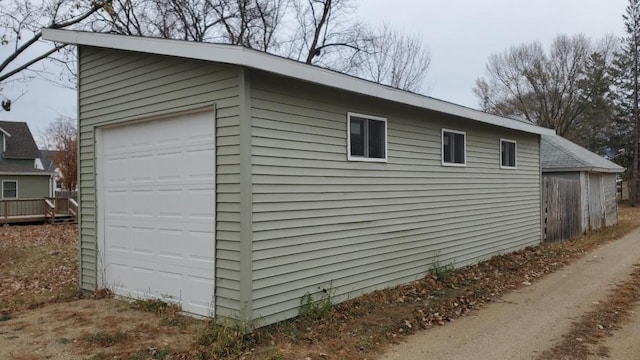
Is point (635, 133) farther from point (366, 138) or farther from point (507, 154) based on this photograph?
point (366, 138)

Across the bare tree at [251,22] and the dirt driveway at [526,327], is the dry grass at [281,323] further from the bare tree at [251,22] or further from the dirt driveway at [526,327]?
the bare tree at [251,22]

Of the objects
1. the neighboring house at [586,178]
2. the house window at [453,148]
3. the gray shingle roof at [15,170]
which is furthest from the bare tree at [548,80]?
the gray shingle roof at [15,170]

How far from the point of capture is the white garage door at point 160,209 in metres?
5.85

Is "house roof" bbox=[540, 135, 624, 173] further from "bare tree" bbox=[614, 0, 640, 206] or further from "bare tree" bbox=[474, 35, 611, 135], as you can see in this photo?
"bare tree" bbox=[474, 35, 611, 135]

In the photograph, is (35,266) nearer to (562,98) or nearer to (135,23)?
(135,23)

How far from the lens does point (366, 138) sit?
7.27 metres

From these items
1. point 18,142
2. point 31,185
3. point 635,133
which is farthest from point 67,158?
point 635,133

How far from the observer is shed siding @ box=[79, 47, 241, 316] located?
546 centimetres

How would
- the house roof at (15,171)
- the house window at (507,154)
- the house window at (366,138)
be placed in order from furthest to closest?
the house roof at (15,171)
the house window at (507,154)
the house window at (366,138)

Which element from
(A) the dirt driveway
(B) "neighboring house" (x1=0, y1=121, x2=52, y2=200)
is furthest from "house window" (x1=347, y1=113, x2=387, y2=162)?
(B) "neighboring house" (x1=0, y1=121, x2=52, y2=200)

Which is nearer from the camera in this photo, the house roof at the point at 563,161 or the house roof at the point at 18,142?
the house roof at the point at 563,161

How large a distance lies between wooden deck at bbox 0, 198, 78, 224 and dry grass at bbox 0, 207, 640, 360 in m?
12.1

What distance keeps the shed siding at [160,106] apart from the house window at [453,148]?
16.1ft

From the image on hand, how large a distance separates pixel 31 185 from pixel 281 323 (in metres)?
24.2
